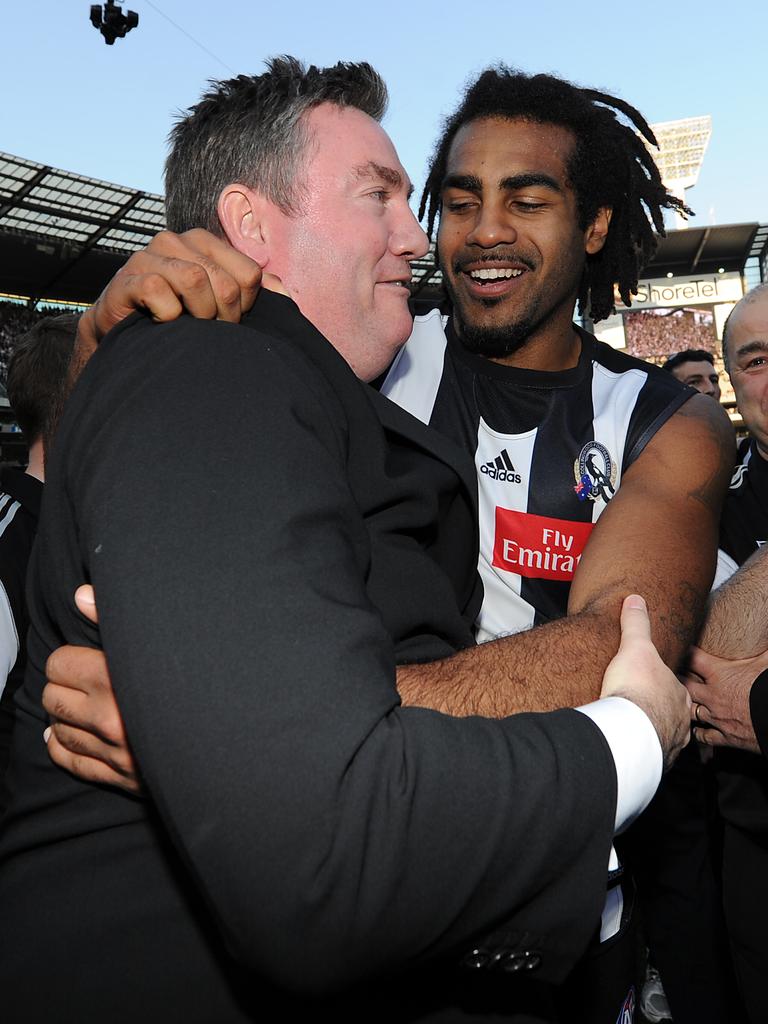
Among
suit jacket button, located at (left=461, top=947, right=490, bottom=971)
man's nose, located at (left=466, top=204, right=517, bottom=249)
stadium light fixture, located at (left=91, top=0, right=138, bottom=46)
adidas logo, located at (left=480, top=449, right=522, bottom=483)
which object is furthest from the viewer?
stadium light fixture, located at (left=91, top=0, right=138, bottom=46)

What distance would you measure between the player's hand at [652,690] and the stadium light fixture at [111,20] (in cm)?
1721

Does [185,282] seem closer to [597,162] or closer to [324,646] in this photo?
[324,646]

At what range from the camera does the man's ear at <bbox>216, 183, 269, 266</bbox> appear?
1.95 meters

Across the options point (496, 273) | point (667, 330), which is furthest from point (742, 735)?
point (667, 330)

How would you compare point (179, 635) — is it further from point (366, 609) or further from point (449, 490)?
point (449, 490)

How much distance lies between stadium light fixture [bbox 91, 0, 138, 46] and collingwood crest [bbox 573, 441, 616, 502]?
16.0 m

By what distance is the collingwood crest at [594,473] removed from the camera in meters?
2.73

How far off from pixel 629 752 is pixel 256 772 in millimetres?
518

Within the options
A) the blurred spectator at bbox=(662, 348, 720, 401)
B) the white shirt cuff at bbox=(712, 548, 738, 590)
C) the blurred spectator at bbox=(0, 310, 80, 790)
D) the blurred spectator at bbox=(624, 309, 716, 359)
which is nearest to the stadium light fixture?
the blurred spectator at bbox=(662, 348, 720, 401)

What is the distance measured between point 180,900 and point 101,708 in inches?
11.0

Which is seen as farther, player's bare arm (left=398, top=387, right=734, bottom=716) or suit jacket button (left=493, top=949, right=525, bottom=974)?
player's bare arm (left=398, top=387, right=734, bottom=716)

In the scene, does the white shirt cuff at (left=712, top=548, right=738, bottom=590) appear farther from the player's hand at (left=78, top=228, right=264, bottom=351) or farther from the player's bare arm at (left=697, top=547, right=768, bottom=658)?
the player's hand at (left=78, top=228, right=264, bottom=351)

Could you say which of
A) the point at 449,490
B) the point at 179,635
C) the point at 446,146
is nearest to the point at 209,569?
Result: the point at 179,635

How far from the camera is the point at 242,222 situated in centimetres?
196
